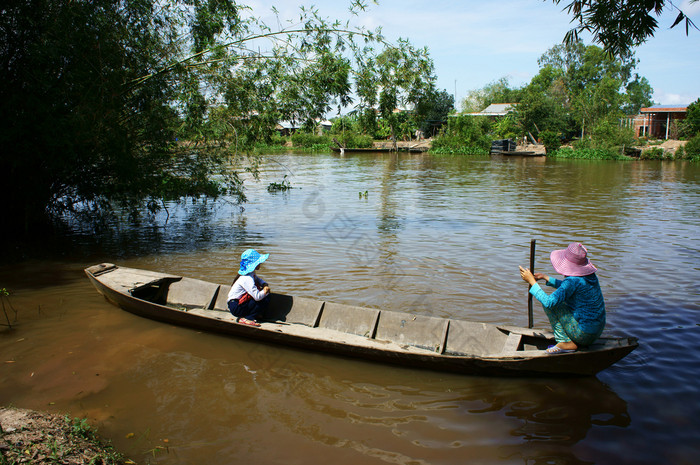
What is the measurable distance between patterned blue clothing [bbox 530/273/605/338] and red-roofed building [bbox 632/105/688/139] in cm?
4528

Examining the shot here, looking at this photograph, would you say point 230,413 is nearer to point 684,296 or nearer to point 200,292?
point 200,292

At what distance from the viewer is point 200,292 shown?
630cm

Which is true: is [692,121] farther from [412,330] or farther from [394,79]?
[412,330]

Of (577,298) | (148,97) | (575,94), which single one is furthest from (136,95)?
(575,94)

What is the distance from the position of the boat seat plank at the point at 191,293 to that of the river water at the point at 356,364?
1.64 feet

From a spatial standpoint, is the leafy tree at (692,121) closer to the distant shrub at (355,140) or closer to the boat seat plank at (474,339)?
the distant shrub at (355,140)

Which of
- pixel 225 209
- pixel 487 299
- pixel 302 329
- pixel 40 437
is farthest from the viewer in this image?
pixel 225 209

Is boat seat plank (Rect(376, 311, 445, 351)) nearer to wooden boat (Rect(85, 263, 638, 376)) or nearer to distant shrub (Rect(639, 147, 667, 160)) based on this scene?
wooden boat (Rect(85, 263, 638, 376))

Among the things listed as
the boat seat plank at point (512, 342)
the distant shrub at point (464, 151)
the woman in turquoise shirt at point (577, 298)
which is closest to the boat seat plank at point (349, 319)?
the boat seat plank at point (512, 342)

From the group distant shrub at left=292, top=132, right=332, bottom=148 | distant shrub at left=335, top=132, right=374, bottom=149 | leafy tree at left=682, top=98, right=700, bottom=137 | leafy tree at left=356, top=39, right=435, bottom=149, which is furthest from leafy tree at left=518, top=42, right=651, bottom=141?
leafy tree at left=356, top=39, right=435, bottom=149

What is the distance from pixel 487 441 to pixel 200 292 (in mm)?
4130

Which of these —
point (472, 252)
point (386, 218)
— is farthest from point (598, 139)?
point (472, 252)

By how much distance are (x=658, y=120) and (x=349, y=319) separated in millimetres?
50099

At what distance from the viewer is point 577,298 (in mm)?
4238
